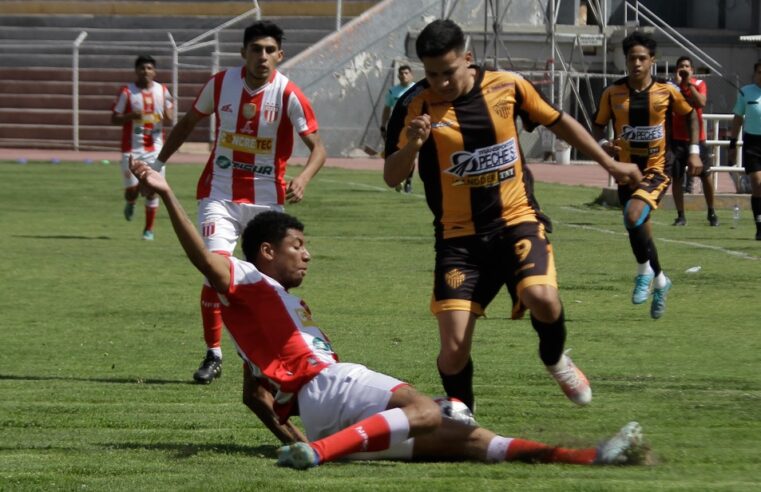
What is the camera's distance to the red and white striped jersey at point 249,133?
9.67 metres

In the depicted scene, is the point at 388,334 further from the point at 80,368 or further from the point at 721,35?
the point at 721,35

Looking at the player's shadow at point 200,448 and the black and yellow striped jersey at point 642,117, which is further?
the black and yellow striped jersey at point 642,117

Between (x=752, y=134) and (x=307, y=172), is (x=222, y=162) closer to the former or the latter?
(x=307, y=172)

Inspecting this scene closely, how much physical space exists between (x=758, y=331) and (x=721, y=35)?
94.3 ft

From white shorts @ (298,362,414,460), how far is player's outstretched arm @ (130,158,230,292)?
0.62 metres

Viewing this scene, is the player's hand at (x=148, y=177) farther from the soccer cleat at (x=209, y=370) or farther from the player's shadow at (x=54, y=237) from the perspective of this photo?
the player's shadow at (x=54, y=237)

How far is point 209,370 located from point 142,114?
36.1 ft

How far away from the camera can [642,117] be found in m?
13.2

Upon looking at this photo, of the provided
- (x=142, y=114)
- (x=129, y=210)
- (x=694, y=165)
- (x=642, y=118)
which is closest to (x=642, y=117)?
(x=642, y=118)

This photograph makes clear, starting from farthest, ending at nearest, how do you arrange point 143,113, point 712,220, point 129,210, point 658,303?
point 712,220
point 129,210
point 143,113
point 658,303

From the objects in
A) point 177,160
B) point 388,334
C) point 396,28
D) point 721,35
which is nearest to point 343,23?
point 396,28

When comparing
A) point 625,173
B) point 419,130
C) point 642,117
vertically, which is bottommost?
point 642,117

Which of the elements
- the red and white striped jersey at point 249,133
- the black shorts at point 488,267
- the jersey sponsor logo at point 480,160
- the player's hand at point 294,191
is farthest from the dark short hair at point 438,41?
the red and white striped jersey at point 249,133

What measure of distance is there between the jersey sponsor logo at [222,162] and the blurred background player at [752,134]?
407 inches
